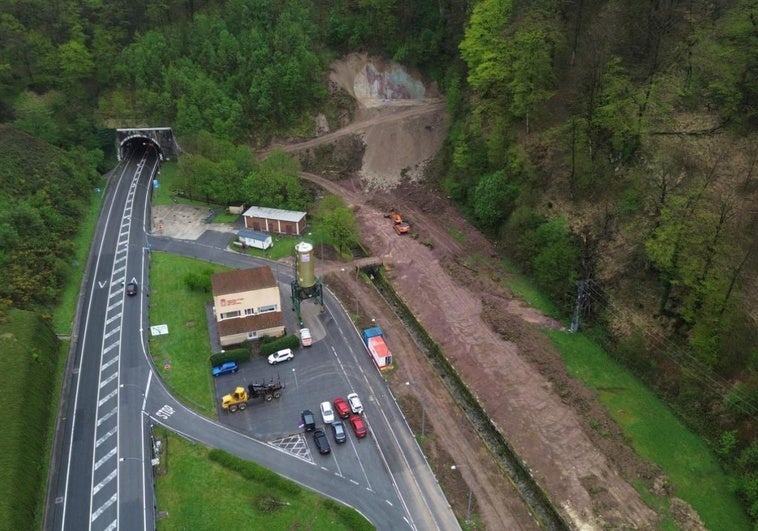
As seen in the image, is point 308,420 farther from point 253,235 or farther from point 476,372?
point 253,235

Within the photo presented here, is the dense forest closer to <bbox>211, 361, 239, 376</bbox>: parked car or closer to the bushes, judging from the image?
the bushes

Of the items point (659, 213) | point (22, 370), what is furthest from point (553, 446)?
point (22, 370)

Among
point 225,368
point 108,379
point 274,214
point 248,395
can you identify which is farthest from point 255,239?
point 248,395

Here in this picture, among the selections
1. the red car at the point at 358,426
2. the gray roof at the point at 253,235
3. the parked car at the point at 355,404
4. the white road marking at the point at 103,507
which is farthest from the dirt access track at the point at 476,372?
the white road marking at the point at 103,507

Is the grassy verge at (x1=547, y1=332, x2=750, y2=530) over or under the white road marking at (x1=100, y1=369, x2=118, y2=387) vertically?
over

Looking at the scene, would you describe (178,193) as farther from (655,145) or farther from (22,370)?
(655,145)

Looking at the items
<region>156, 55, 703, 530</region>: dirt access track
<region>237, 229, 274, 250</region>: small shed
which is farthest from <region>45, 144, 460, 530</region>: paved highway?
<region>237, 229, 274, 250</region>: small shed
